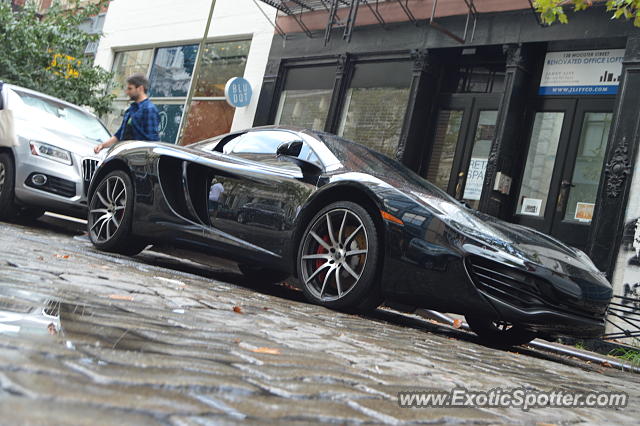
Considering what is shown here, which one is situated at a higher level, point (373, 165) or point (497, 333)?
point (373, 165)

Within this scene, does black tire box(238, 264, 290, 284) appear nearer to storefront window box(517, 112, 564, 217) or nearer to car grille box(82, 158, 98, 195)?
car grille box(82, 158, 98, 195)

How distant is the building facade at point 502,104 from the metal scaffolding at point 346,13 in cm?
3

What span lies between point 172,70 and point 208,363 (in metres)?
18.2

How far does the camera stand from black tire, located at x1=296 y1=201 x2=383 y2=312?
15.4 feet

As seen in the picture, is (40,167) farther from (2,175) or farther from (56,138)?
(2,175)

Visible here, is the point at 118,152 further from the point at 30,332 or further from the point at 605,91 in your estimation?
the point at 605,91

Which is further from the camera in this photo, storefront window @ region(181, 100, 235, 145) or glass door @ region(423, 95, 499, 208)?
storefront window @ region(181, 100, 235, 145)

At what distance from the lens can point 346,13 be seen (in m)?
14.8

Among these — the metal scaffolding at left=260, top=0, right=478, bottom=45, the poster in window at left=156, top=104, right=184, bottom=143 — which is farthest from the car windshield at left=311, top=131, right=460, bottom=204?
the poster in window at left=156, top=104, right=184, bottom=143

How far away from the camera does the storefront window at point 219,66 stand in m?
17.6

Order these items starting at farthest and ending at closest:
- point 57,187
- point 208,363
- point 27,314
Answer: point 57,187 < point 27,314 < point 208,363

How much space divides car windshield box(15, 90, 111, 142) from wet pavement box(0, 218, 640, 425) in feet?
16.3

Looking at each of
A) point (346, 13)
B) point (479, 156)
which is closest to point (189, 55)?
point (346, 13)

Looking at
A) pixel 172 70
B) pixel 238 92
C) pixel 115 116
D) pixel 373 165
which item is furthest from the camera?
pixel 115 116
